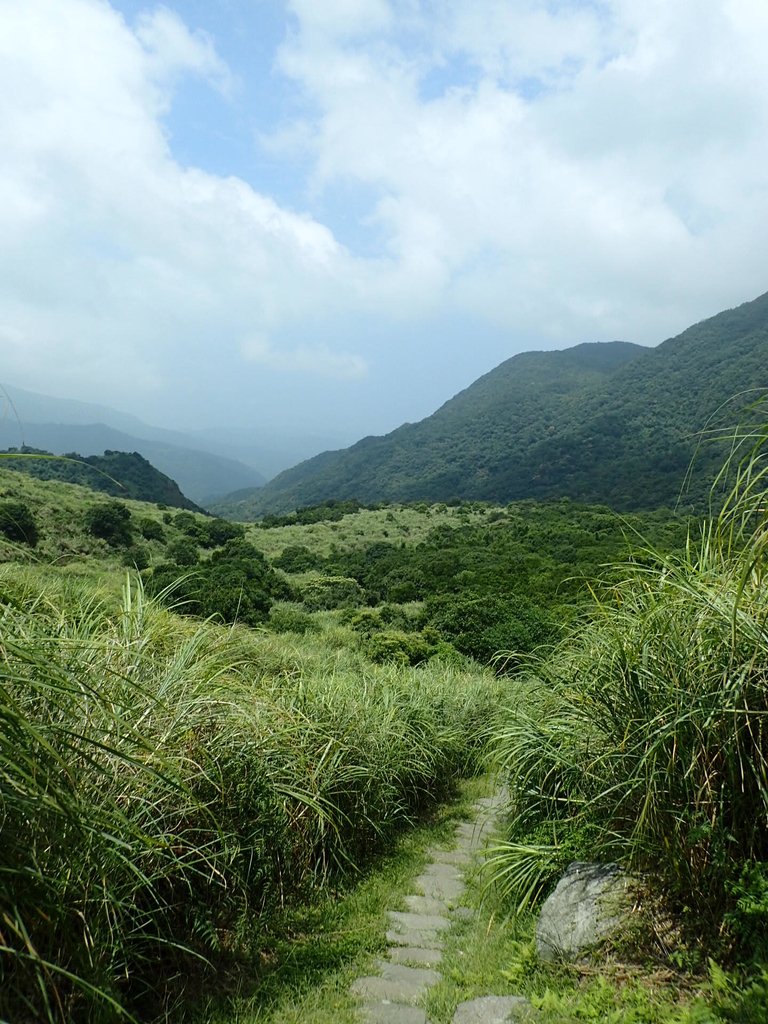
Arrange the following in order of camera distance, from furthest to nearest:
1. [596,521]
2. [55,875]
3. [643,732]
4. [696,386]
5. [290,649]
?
[696,386], [596,521], [290,649], [643,732], [55,875]

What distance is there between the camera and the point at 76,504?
23.4 meters

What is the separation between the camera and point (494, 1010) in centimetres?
243

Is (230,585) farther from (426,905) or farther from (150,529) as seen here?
(426,905)

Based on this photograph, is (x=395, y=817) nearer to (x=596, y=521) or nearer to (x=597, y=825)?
(x=597, y=825)

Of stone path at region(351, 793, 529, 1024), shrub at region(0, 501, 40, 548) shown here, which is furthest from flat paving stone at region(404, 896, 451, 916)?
shrub at region(0, 501, 40, 548)

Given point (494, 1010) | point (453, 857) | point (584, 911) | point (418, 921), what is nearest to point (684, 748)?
point (584, 911)

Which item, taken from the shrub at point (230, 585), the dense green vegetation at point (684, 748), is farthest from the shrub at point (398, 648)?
the dense green vegetation at point (684, 748)

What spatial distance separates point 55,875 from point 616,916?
80.5 inches

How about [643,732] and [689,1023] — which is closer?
[689,1023]

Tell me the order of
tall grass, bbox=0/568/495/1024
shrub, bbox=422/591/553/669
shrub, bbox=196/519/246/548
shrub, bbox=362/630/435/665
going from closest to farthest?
1. tall grass, bbox=0/568/495/1024
2. shrub, bbox=362/630/435/665
3. shrub, bbox=422/591/553/669
4. shrub, bbox=196/519/246/548

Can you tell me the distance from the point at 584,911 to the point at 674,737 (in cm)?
81

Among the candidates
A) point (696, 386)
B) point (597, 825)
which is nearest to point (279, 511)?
point (696, 386)

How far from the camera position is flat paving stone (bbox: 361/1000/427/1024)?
2.43 meters

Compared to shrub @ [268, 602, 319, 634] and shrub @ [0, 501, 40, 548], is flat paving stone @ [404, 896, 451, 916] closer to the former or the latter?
shrub @ [268, 602, 319, 634]
